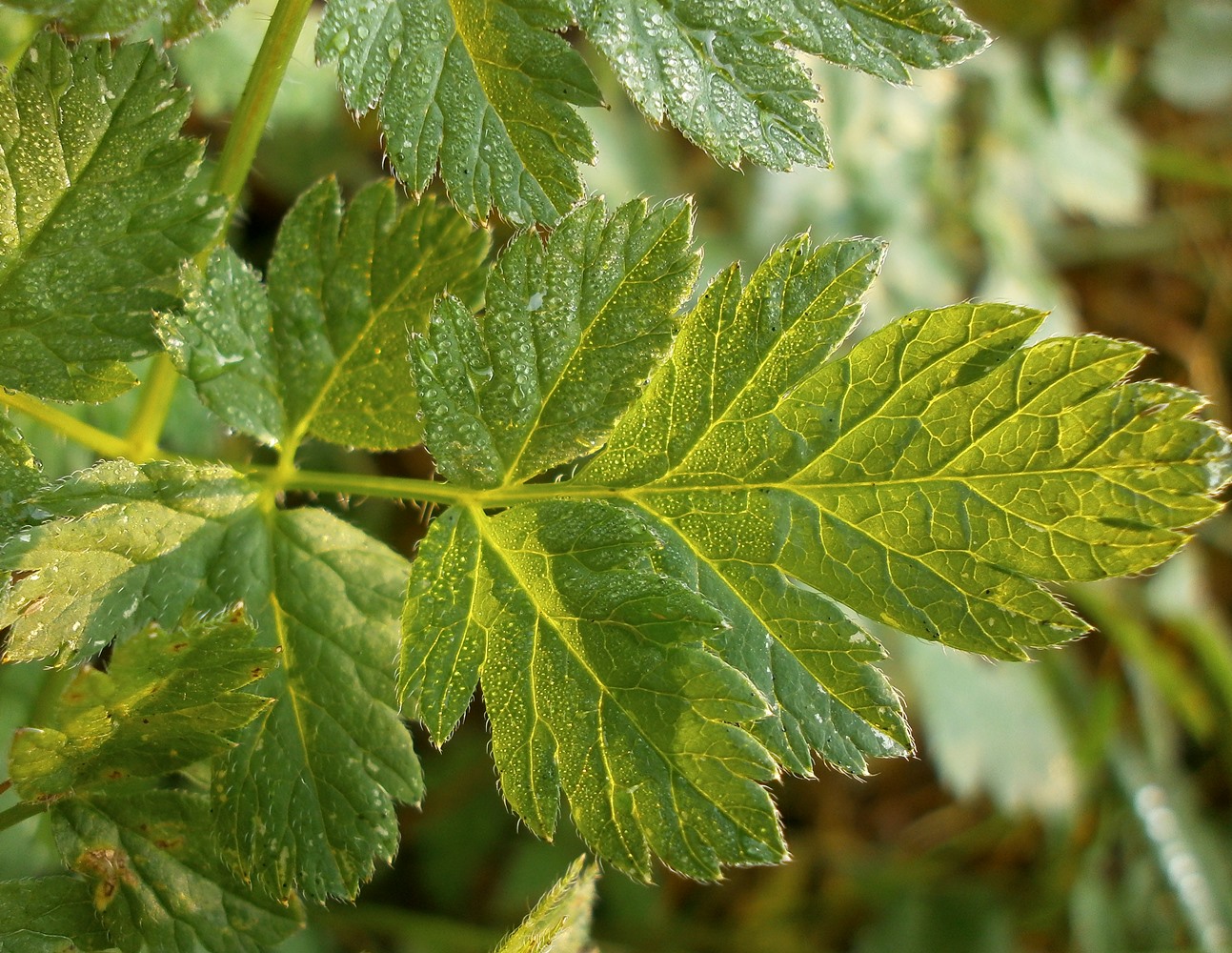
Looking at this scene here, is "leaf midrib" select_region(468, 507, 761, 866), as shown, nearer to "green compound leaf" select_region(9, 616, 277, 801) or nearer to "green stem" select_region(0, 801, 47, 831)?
"green compound leaf" select_region(9, 616, 277, 801)

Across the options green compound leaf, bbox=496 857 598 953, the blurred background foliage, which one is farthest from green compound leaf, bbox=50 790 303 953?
the blurred background foliage

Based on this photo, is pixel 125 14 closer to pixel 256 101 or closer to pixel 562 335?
pixel 256 101

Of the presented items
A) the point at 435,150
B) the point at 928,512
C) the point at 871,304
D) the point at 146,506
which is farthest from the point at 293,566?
the point at 871,304

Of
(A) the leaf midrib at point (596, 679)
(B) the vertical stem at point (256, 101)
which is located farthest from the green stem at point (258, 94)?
(A) the leaf midrib at point (596, 679)

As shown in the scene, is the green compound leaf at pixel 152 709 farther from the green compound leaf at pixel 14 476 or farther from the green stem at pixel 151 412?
the green stem at pixel 151 412

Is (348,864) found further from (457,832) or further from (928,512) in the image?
(457,832)

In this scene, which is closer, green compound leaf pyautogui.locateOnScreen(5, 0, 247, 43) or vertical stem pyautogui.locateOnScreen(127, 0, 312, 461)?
green compound leaf pyautogui.locateOnScreen(5, 0, 247, 43)
